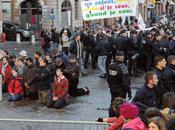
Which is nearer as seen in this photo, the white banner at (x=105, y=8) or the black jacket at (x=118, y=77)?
the black jacket at (x=118, y=77)

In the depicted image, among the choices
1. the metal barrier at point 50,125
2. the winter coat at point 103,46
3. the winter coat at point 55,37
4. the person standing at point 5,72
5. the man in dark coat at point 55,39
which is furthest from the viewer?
the winter coat at point 55,37

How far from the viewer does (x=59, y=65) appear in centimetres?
1661

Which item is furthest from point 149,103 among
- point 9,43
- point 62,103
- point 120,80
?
point 9,43

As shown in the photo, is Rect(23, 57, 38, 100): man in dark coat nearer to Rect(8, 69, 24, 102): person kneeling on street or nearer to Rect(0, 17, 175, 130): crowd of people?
Rect(0, 17, 175, 130): crowd of people

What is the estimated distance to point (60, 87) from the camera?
50.0 ft

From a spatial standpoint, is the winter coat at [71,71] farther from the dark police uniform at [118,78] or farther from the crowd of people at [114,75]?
the dark police uniform at [118,78]

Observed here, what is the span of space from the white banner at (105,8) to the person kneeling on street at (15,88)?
4.69 meters

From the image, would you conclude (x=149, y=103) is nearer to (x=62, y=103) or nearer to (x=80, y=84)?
(x=62, y=103)

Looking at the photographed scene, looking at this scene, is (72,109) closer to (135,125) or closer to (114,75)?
(114,75)

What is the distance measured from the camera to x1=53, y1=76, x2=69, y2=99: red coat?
1520 cm

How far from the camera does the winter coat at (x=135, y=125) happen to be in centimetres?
839

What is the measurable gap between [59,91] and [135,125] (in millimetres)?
7032

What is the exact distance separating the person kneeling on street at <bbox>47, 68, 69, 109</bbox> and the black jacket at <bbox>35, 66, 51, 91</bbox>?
45 centimetres

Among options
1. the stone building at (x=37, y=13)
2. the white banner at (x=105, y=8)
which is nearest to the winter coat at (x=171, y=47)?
the white banner at (x=105, y=8)
